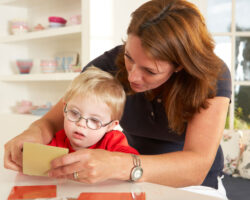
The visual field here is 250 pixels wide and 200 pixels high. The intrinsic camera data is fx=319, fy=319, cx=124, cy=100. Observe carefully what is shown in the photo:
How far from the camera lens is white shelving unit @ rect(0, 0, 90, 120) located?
364 centimetres

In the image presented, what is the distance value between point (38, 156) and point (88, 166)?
17cm

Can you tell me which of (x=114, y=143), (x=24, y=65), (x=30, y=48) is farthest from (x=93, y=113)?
(x=30, y=48)

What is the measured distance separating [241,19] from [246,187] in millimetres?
1703

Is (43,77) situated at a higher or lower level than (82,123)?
lower

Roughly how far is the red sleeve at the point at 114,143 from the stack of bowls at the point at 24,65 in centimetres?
266

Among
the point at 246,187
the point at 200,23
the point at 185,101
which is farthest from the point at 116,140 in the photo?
the point at 246,187

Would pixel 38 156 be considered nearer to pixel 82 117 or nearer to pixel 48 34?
pixel 82 117

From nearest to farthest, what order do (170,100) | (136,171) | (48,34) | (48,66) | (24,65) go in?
(136,171) → (170,100) → (48,34) → (48,66) → (24,65)

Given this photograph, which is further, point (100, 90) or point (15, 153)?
point (100, 90)

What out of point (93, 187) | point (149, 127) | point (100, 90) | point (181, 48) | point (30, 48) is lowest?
point (30, 48)

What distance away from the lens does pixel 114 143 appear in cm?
126

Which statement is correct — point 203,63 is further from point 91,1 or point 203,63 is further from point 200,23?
point 91,1

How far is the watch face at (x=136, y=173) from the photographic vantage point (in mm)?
956

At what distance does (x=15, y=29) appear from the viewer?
3.72 meters
